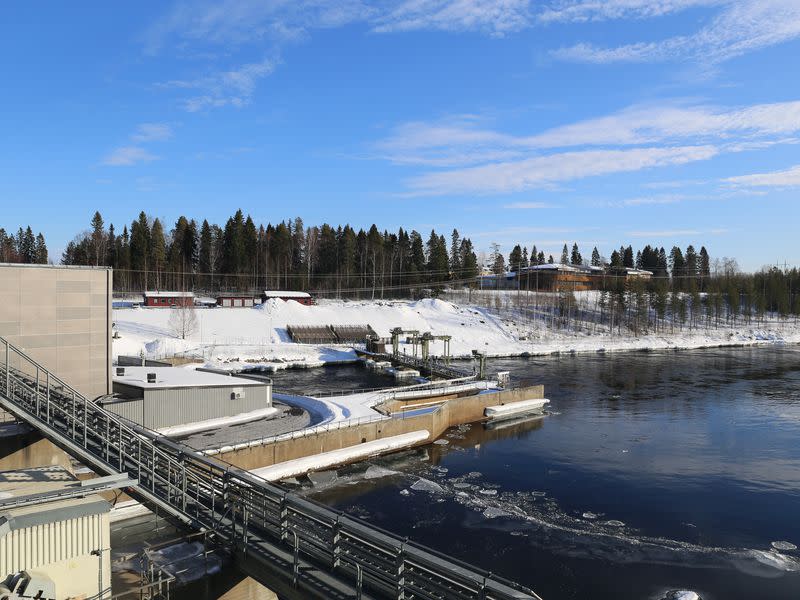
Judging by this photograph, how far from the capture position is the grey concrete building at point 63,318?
19.3 meters

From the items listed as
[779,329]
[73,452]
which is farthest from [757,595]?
[779,329]

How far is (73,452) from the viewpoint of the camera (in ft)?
41.0

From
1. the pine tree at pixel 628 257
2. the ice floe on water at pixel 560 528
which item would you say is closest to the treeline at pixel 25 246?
the ice floe on water at pixel 560 528

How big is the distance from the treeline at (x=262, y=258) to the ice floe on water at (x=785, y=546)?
268ft

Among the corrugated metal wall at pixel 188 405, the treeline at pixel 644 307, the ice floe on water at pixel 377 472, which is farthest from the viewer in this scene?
the treeline at pixel 644 307

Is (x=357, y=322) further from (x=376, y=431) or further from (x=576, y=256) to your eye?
(x=576, y=256)

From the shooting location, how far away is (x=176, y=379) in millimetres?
27203

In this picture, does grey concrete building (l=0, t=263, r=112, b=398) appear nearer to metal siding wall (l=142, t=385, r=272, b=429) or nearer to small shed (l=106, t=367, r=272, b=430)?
small shed (l=106, t=367, r=272, b=430)

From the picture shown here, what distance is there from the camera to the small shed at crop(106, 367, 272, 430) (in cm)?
2391

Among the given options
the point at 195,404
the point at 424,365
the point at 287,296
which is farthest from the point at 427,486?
the point at 287,296

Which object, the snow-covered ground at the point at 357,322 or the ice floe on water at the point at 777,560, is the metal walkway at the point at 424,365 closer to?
the snow-covered ground at the point at 357,322

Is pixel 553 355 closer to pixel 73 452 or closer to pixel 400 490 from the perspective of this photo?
pixel 400 490

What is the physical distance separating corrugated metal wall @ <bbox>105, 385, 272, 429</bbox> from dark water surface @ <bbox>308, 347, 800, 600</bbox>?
21.1 ft

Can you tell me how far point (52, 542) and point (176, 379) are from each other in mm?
18218
